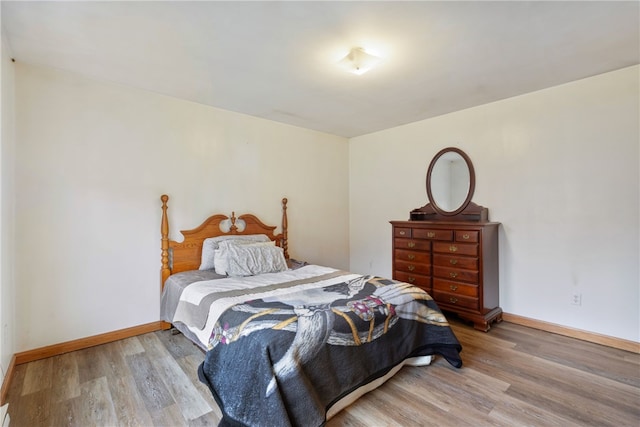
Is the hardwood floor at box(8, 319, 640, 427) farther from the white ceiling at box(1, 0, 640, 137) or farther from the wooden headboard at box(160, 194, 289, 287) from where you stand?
the white ceiling at box(1, 0, 640, 137)

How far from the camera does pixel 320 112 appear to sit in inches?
149

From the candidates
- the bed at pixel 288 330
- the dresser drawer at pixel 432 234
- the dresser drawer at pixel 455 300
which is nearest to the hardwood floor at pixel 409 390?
the bed at pixel 288 330

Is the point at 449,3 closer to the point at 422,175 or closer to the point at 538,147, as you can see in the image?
the point at 538,147

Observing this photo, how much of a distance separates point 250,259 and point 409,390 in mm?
1803

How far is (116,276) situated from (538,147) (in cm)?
430

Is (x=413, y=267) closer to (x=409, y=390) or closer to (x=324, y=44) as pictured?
(x=409, y=390)

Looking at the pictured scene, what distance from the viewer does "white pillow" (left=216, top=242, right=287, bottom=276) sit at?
3.03 metres

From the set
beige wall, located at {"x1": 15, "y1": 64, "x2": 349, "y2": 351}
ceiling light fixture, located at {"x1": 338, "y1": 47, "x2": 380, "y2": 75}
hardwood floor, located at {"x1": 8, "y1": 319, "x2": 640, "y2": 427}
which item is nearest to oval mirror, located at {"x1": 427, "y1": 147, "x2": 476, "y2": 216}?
hardwood floor, located at {"x1": 8, "y1": 319, "x2": 640, "y2": 427}

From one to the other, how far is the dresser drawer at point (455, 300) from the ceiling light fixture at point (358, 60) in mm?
2407

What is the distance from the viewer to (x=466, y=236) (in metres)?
3.20

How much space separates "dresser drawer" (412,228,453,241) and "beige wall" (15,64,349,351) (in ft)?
6.43

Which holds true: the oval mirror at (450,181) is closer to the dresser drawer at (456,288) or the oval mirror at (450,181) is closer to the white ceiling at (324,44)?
the white ceiling at (324,44)

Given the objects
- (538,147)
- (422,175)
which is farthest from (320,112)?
(538,147)

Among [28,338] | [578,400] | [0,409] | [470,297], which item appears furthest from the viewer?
[470,297]
